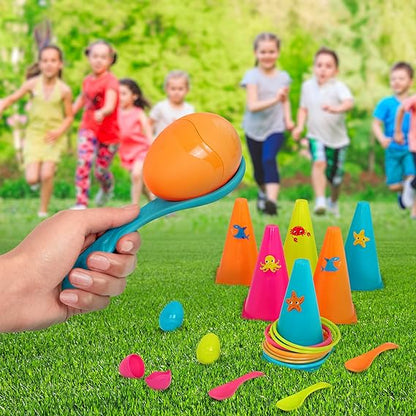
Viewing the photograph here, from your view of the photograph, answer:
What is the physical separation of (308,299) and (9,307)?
108 centimetres

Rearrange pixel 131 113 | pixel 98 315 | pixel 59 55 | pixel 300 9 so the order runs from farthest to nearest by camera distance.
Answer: pixel 300 9, pixel 131 113, pixel 59 55, pixel 98 315

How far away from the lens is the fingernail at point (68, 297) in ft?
7.68

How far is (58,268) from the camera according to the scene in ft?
7.62

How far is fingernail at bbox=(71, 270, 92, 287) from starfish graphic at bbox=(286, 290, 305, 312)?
0.76m

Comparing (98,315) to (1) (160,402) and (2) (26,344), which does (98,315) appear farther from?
(1) (160,402)

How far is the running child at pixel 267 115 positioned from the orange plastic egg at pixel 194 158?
520 centimetres

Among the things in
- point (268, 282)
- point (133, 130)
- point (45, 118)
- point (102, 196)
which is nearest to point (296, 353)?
point (268, 282)

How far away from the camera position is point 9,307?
230 cm

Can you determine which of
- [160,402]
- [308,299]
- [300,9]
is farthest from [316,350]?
[300,9]

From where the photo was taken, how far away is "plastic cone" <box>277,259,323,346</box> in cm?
258

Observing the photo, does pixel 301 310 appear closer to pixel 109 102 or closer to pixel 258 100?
pixel 109 102

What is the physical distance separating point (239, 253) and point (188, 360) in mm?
1359

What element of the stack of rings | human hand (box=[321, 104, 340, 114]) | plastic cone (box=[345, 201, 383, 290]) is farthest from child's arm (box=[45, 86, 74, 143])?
the stack of rings

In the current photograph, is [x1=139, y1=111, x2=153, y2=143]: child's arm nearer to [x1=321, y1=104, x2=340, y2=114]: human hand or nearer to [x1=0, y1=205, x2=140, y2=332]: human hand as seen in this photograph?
[x1=321, y1=104, x2=340, y2=114]: human hand
